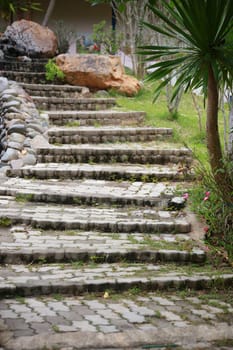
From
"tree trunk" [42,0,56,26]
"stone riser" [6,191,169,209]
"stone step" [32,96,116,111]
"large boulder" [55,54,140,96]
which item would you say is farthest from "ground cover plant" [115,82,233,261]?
"tree trunk" [42,0,56,26]

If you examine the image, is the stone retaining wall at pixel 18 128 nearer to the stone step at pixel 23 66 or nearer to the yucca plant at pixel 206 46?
the stone step at pixel 23 66

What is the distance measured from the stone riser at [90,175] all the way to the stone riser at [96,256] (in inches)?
103

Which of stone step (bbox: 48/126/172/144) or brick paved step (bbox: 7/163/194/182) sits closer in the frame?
brick paved step (bbox: 7/163/194/182)

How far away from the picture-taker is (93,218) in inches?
241

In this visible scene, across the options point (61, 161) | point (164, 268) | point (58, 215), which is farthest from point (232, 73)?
point (61, 161)

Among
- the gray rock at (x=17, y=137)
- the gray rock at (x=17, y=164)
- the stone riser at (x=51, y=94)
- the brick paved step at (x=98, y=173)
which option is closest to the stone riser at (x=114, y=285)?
the brick paved step at (x=98, y=173)

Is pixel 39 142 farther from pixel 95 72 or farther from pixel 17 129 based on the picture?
pixel 95 72

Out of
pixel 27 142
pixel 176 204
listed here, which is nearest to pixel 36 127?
pixel 27 142

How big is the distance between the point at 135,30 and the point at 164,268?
11559mm

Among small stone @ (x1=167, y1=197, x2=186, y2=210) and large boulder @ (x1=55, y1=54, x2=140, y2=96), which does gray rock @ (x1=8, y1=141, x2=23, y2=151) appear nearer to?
small stone @ (x1=167, y1=197, x2=186, y2=210)

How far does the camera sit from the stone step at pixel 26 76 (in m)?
13.2

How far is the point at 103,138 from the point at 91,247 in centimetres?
450

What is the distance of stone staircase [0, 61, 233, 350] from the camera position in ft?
13.1

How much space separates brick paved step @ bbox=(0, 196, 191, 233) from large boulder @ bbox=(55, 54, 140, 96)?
664cm
